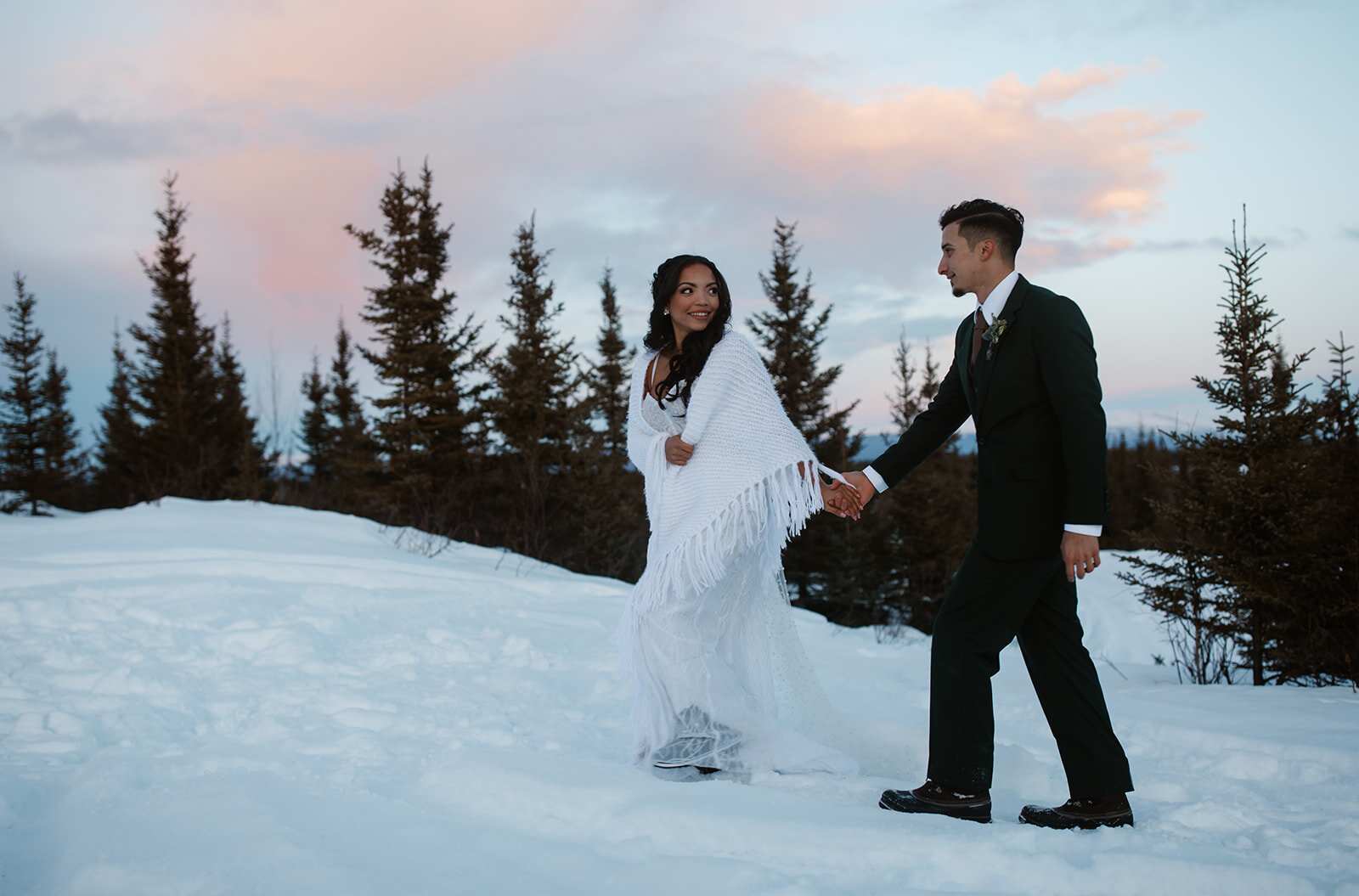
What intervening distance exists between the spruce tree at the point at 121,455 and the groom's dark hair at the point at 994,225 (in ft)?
84.8

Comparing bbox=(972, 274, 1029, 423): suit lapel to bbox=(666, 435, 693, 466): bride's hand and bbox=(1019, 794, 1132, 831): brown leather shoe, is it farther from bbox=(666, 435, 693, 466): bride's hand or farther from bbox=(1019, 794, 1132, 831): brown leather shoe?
bbox=(1019, 794, 1132, 831): brown leather shoe

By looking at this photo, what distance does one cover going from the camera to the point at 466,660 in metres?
4.70

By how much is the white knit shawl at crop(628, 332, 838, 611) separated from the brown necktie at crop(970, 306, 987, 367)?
0.69 metres

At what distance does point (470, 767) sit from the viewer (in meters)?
2.81

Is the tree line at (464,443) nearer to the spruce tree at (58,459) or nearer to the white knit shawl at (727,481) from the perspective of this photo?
the spruce tree at (58,459)

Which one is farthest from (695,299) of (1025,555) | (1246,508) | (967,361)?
(1246,508)

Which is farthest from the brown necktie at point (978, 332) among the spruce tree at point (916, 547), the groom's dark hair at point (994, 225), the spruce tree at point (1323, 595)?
the spruce tree at point (916, 547)

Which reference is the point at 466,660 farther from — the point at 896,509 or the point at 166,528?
the point at 896,509

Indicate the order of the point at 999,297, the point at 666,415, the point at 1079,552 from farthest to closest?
the point at 666,415
the point at 999,297
the point at 1079,552

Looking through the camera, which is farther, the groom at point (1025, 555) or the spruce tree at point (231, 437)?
the spruce tree at point (231, 437)

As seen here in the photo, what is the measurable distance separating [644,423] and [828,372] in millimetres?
20418

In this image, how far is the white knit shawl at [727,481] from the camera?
10.3ft

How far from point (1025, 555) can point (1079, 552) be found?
16cm

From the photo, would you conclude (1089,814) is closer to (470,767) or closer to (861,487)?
(861,487)
